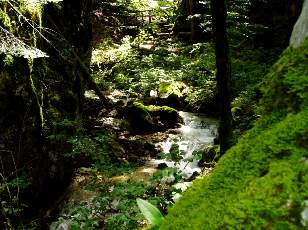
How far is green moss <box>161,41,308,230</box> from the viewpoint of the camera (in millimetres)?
1046

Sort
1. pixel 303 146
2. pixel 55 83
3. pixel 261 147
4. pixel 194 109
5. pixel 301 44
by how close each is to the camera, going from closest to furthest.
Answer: pixel 303 146 < pixel 261 147 < pixel 301 44 < pixel 55 83 < pixel 194 109

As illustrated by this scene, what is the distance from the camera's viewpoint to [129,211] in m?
3.80

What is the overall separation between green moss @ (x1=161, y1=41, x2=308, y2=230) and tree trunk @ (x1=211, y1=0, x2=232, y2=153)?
3115 millimetres

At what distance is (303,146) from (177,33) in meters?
19.0

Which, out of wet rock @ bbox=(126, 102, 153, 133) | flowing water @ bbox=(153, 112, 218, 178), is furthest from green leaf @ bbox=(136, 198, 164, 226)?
wet rock @ bbox=(126, 102, 153, 133)

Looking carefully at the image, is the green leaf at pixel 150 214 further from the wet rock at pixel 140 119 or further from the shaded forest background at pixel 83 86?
the wet rock at pixel 140 119

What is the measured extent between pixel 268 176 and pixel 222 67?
404 centimetres

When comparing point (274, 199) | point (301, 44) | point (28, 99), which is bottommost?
point (28, 99)

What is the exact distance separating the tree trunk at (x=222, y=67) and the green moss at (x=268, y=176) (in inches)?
123

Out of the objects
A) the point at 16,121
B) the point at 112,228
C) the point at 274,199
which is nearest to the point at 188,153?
the point at 16,121

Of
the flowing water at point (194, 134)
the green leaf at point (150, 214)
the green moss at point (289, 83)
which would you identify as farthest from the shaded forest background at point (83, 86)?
the green leaf at point (150, 214)

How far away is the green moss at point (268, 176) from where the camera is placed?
3.43ft

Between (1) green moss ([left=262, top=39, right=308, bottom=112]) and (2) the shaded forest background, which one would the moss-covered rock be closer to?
(2) the shaded forest background

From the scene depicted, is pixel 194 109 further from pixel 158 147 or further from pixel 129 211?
pixel 129 211
